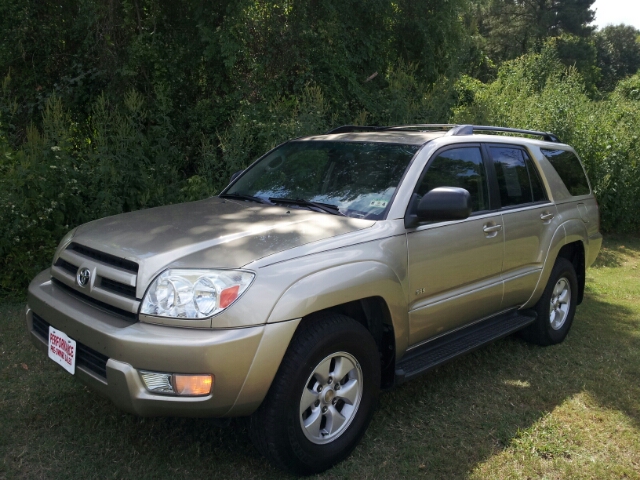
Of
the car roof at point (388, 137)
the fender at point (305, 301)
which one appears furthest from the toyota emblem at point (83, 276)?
the car roof at point (388, 137)

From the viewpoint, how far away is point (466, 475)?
3.14 m

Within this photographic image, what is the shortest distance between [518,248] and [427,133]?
44.0 inches

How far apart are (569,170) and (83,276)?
4327 mm

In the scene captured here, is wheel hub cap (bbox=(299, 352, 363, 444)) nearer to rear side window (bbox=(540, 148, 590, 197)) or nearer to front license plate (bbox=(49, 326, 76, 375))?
front license plate (bbox=(49, 326, 76, 375))

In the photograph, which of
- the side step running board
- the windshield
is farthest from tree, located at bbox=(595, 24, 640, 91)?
the windshield

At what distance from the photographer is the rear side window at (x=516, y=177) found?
4480mm

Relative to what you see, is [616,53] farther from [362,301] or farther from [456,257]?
[362,301]

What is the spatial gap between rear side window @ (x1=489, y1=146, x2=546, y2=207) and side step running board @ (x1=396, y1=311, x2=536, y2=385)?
91 cm

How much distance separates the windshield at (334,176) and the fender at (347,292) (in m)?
0.43

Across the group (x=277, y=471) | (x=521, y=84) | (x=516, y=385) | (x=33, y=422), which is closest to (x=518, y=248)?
(x=516, y=385)

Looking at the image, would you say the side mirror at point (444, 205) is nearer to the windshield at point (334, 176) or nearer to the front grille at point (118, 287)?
the windshield at point (334, 176)

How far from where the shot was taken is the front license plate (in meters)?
2.95

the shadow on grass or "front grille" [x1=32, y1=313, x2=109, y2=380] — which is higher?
"front grille" [x1=32, y1=313, x2=109, y2=380]

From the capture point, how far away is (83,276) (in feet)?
10.2
